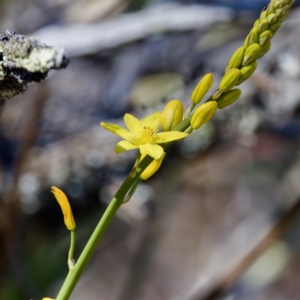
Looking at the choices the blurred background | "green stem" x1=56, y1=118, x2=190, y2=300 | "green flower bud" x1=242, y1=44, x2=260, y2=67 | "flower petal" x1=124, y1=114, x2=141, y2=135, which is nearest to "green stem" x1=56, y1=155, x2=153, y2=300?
"green stem" x1=56, y1=118, x2=190, y2=300

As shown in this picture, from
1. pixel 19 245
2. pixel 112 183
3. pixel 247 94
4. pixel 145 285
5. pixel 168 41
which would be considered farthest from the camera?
pixel 168 41

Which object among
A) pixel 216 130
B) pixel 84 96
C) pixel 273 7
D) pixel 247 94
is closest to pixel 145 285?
pixel 216 130

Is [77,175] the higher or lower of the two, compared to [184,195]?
higher

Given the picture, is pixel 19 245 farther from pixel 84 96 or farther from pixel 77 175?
pixel 84 96

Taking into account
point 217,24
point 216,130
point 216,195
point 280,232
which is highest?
point 217,24

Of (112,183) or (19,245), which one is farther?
(112,183)

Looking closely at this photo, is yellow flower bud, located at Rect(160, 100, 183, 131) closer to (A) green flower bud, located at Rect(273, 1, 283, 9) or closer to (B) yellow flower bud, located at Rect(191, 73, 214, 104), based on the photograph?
(B) yellow flower bud, located at Rect(191, 73, 214, 104)

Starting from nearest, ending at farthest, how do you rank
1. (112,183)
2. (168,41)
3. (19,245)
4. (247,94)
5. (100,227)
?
(100,227)
(19,245)
(112,183)
(247,94)
(168,41)
